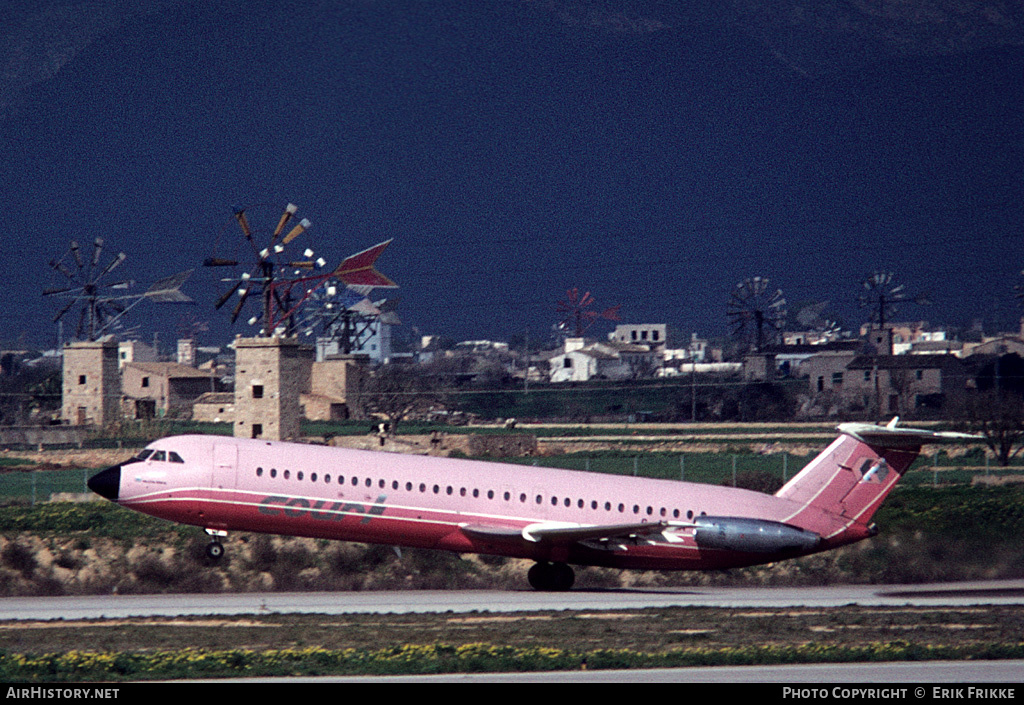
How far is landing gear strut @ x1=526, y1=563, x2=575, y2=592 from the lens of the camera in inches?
1364

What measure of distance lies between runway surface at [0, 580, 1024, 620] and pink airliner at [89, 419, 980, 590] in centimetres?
115

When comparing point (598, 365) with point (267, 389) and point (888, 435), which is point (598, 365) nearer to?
point (267, 389)

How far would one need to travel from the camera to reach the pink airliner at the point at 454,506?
33.5m

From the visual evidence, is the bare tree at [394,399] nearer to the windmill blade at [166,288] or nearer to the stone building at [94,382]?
the windmill blade at [166,288]

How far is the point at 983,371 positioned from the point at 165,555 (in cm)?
9099

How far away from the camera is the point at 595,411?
11850 centimetres

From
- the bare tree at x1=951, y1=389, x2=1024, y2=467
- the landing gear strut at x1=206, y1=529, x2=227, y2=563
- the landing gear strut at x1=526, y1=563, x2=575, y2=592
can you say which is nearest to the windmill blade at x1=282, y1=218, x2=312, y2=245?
the landing gear strut at x1=206, y1=529, x2=227, y2=563

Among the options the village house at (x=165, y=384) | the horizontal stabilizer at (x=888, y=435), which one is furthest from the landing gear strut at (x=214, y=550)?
the village house at (x=165, y=384)

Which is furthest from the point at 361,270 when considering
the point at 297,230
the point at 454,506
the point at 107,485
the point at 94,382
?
the point at 94,382

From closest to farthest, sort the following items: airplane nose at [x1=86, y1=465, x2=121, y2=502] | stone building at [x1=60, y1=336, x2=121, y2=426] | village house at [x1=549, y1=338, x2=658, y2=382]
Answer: airplane nose at [x1=86, y1=465, x2=121, y2=502] → stone building at [x1=60, y1=336, x2=121, y2=426] → village house at [x1=549, y1=338, x2=658, y2=382]

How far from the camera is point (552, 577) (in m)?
34.7

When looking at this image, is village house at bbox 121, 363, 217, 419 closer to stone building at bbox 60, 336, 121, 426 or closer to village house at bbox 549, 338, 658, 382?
stone building at bbox 60, 336, 121, 426
